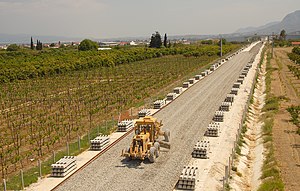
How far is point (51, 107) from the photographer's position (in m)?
35.1

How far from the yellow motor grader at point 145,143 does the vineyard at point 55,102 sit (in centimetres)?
608

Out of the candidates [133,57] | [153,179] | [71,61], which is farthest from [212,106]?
[133,57]

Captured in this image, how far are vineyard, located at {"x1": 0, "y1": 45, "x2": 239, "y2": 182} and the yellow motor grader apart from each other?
6077 mm

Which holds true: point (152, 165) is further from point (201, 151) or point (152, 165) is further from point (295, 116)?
point (295, 116)

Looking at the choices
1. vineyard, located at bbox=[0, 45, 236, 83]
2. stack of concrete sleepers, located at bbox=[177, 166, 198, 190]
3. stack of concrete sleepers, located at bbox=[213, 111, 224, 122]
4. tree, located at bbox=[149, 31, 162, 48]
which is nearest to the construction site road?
stack of concrete sleepers, located at bbox=[177, 166, 198, 190]

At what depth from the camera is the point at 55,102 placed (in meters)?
37.5

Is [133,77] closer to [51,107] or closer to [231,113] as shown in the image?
[51,107]

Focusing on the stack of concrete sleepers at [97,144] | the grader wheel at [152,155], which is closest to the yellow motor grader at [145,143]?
the grader wheel at [152,155]

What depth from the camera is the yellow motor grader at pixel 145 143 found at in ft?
63.4

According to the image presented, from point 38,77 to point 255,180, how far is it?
1934 inches

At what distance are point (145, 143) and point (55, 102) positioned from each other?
20626 mm

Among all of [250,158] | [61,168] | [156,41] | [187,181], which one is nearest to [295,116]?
[250,158]

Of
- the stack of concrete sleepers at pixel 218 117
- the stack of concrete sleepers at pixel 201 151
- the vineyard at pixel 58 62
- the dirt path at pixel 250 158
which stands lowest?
the dirt path at pixel 250 158

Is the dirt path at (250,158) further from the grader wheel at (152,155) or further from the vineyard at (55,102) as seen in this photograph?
the vineyard at (55,102)
